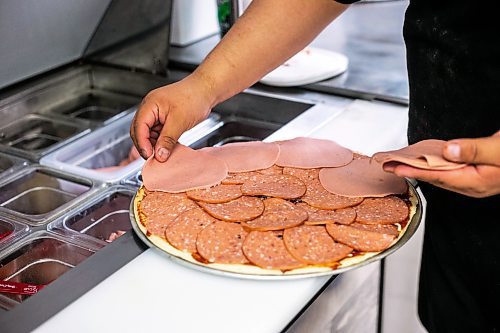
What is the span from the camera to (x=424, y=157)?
91 cm

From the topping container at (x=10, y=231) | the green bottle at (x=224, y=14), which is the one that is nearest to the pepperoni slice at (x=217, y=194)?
the topping container at (x=10, y=231)

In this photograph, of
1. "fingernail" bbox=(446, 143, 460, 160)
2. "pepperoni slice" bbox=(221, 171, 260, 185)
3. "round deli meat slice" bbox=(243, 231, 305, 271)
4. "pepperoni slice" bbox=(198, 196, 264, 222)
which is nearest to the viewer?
"fingernail" bbox=(446, 143, 460, 160)

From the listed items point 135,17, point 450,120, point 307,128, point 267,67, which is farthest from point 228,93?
point 135,17

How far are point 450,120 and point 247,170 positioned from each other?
1.21 ft

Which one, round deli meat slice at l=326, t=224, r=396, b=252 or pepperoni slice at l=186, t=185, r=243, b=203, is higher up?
pepperoni slice at l=186, t=185, r=243, b=203

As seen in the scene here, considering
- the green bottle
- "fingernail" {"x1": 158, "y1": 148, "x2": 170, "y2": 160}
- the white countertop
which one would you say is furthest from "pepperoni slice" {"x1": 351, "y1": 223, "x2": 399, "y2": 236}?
the green bottle

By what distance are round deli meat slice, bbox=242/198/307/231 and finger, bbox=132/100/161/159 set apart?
24 centimetres

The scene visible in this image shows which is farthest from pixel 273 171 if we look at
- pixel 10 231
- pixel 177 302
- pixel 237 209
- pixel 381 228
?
pixel 10 231

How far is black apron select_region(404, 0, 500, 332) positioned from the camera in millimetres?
1047

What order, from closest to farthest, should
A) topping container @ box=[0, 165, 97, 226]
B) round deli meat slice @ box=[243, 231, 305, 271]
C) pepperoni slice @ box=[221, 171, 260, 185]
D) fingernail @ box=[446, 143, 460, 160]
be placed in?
1. fingernail @ box=[446, 143, 460, 160]
2. round deli meat slice @ box=[243, 231, 305, 271]
3. pepperoni slice @ box=[221, 171, 260, 185]
4. topping container @ box=[0, 165, 97, 226]

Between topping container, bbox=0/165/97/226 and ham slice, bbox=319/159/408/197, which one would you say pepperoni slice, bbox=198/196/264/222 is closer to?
ham slice, bbox=319/159/408/197

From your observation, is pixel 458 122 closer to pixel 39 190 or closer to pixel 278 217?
pixel 278 217

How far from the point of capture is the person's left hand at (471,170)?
2.79 ft

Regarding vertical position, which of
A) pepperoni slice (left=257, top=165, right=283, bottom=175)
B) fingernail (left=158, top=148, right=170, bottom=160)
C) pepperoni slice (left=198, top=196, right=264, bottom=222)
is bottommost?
pepperoni slice (left=198, top=196, right=264, bottom=222)
